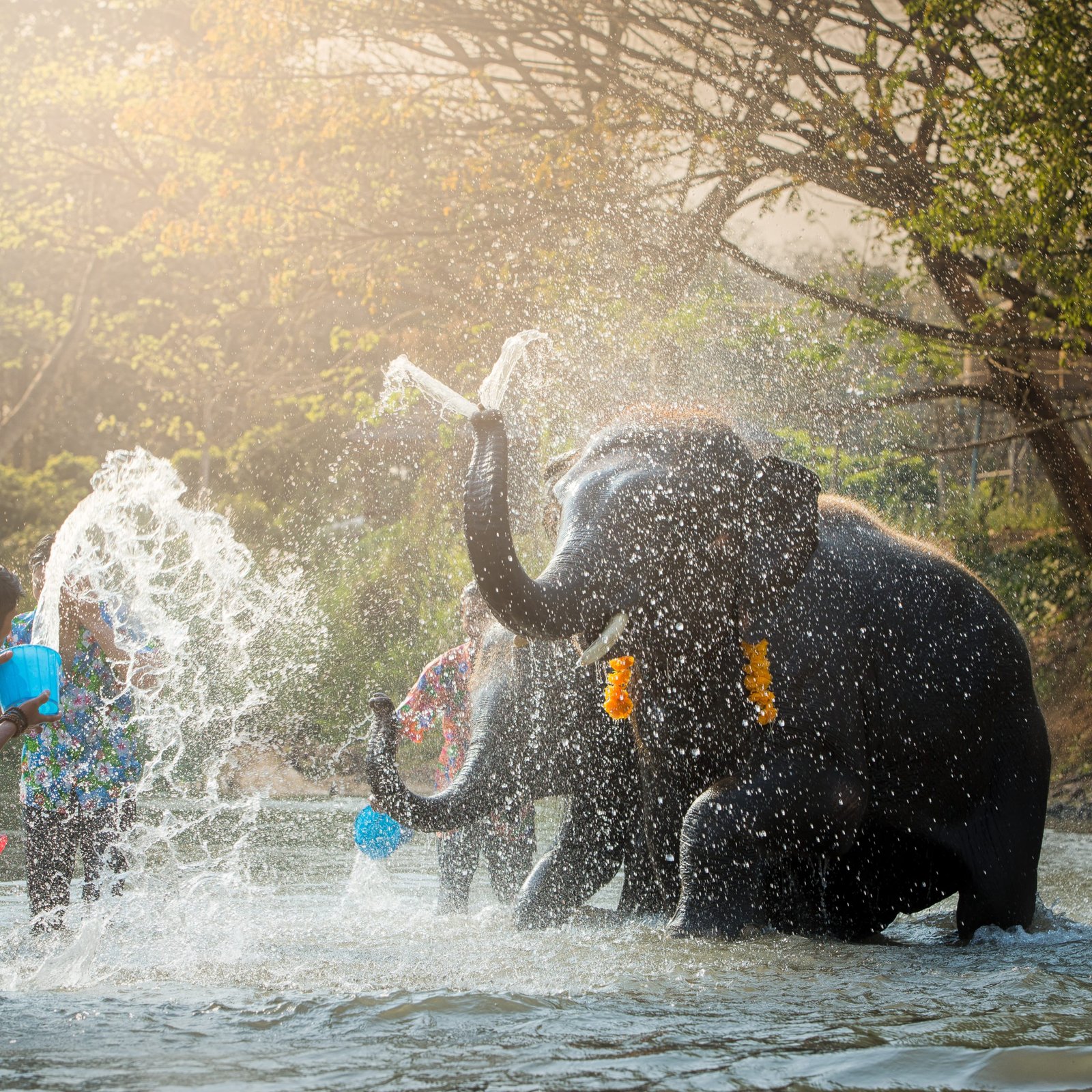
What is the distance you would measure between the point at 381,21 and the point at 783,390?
18.6ft

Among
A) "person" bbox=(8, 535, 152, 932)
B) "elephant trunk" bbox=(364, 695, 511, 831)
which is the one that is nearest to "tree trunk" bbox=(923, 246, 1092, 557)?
"elephant trunk" bbox=(364, 695, 511, 831)

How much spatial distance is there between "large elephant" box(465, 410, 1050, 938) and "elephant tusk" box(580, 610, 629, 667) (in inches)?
0.6

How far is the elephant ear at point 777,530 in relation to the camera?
17.3 ft

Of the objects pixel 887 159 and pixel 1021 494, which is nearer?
pixel 887 159

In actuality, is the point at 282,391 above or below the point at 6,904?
above

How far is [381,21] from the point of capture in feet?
43.0

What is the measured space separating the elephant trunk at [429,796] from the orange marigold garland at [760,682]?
113 centimetres

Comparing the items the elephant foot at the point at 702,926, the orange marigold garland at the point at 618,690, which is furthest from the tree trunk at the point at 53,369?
the elephant foot at the point at 702,926

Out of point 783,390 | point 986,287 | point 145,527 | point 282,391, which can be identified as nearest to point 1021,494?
point 783,390

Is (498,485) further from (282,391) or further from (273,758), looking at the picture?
(282,391)

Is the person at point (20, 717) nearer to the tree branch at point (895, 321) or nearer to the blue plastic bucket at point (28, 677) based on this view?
the blue plastic bucket at point (28, 677)

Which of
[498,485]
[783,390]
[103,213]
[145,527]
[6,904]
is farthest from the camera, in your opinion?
[103,213]

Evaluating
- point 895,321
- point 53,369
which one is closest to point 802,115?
point 895,321

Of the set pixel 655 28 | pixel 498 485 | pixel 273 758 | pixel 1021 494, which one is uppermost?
pixel 655 28
